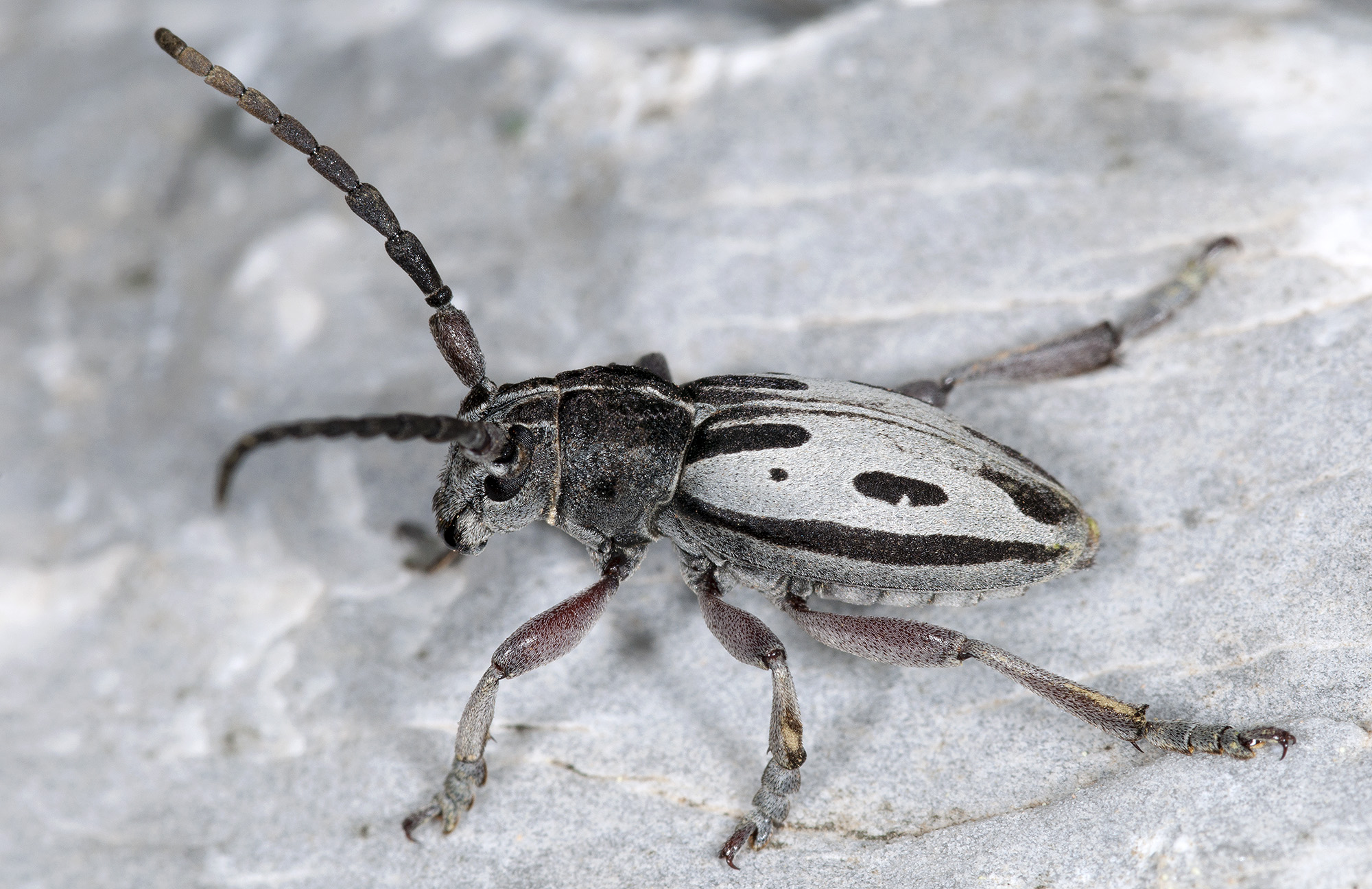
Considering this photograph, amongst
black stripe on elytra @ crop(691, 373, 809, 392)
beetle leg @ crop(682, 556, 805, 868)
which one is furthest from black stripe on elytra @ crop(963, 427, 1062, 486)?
beetle leg @ crop(682, 556, 805, 868)

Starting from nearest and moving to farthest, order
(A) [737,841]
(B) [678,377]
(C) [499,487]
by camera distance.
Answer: (A) [737,841], (C) [499,487], (B) [678,377]

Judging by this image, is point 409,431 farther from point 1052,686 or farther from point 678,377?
point 1052,686

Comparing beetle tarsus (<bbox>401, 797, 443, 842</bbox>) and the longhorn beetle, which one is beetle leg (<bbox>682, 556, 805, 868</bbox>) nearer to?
Answer: the longhorn beetle

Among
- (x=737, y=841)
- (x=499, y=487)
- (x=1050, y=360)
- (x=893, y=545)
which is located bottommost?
(x=737, y=841)

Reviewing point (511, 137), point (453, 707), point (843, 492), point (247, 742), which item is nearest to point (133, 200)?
point (511, 137)

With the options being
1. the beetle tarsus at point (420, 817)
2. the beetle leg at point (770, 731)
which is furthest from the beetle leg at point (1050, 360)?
the beetle tarsus at point (420, 817)

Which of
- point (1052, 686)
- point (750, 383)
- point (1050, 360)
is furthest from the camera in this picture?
point (1050, 360)

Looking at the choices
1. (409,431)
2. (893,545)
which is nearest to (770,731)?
(893,545)

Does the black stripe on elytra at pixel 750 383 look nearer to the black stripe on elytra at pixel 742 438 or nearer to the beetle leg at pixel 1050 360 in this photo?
the black stripe on elytra at pixel 742 438

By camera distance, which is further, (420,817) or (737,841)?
(420,817)
